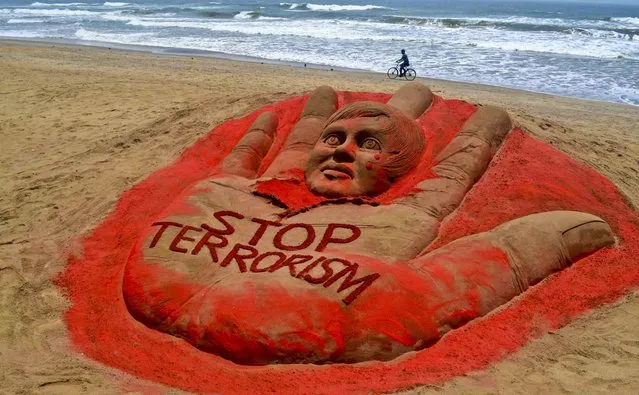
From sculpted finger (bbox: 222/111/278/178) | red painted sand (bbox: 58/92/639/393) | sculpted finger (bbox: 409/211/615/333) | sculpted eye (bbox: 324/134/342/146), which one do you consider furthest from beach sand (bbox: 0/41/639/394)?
sculpted eye (bbox: 324/134/342/146)

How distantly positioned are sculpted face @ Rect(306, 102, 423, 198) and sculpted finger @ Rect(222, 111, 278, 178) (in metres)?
0.79

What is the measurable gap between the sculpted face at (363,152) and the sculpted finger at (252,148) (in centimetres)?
79

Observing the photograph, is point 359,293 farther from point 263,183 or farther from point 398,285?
point 263,183

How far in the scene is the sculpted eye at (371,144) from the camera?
18.2 feet

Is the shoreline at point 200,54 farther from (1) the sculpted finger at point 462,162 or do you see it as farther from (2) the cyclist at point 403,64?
(1) the sculpted finger at point 462,162

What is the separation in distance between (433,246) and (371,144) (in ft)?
4.19

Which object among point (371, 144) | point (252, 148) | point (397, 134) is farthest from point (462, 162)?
point (252, 148)

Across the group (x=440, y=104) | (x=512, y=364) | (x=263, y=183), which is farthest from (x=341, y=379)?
(x=440, y=104)

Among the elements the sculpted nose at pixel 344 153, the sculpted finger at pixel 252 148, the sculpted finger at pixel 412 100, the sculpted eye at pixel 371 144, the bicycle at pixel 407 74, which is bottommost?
the bicycle at pixel 407 74

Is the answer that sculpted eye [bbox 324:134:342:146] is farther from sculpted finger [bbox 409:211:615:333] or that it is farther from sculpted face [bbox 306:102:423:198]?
sculpted finger [bbox 409:211:615:333]

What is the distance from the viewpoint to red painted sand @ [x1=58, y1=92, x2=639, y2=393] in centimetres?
378

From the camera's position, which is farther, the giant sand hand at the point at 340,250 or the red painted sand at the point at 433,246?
the giant sand hand at the point at 340,250

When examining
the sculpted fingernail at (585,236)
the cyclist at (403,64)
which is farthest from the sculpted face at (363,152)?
the cyclist at (403,64)

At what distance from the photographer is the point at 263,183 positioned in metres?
5.65
